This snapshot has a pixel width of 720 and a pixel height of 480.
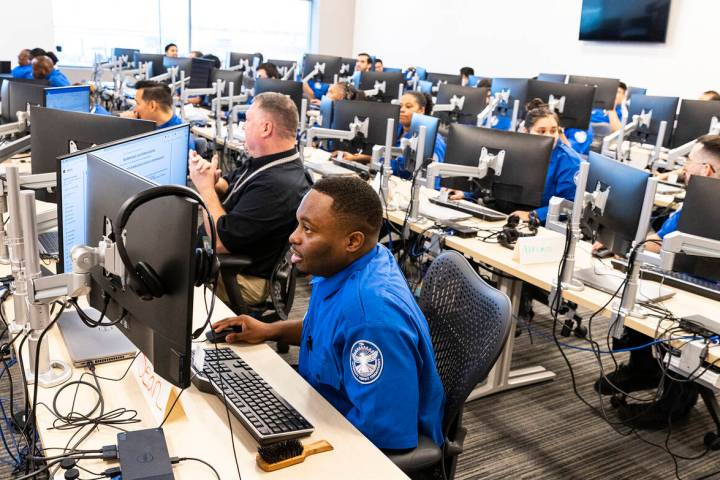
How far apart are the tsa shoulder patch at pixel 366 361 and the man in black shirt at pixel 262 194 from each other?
120 cm

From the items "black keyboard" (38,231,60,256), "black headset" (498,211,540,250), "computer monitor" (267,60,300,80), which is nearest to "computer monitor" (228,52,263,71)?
"computer monitor" (267,60,300,80)

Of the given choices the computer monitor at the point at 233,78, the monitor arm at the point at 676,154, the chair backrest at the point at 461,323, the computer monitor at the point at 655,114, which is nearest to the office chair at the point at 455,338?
the chair backrest at the point at 461,323

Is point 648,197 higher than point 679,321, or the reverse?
point 648,197

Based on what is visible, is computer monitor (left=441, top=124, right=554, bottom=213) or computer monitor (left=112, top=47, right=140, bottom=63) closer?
computer monitor (left=441, top=124, right=554, bottom=213)

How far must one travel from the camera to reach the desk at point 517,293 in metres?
2.11

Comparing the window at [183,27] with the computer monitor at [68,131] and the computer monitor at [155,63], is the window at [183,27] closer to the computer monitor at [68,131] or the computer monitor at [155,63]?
the computer monitor at [155,63]

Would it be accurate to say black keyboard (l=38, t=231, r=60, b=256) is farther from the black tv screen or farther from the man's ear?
the black tv screen

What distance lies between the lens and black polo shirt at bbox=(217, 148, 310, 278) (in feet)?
8.02

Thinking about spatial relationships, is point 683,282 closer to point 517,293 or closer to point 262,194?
point 517,293

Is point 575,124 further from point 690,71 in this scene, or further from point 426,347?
point 426,347

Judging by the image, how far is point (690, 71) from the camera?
22.5 feet

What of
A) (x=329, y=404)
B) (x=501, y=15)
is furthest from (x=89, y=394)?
(x=501, y=15)

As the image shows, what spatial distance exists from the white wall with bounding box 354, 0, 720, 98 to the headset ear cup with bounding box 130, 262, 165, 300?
708 centimetres

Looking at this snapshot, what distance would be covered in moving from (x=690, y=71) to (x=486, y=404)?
5.74 m
